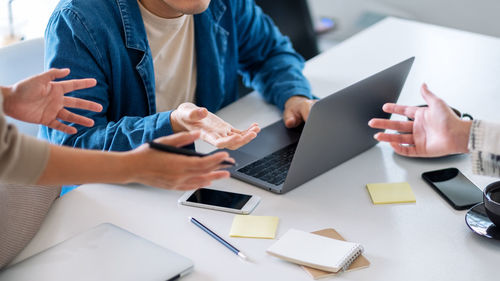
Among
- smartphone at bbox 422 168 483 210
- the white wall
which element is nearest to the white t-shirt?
smartphone at bbox 422 168 483 210

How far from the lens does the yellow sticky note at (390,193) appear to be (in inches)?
45.4

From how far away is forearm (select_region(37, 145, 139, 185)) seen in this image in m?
0.79

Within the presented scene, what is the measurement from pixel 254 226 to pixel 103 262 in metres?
0.29

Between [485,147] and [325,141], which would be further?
[325,141]

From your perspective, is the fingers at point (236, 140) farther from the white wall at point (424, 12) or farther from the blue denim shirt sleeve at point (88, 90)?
the white wall at point (424, 12)

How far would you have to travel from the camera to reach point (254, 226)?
108cm

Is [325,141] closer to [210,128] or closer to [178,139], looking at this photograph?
[210,128]

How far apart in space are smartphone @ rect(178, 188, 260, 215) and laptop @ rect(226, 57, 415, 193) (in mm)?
62

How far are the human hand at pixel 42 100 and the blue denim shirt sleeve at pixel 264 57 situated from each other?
0.66 metres

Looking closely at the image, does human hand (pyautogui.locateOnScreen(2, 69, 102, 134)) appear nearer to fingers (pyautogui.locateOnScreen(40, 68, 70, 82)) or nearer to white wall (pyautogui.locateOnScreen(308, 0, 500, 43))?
fingers (pyautogui.locateOnScreen(40, 68, 70, 82))

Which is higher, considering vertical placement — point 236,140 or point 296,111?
point 236,140

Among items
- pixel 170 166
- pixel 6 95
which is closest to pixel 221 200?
pixel 170 166

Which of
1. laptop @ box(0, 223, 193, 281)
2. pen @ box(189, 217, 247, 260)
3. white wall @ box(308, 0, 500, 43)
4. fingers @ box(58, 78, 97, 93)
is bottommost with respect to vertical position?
white wall @ box(308, 0, 500, 43)

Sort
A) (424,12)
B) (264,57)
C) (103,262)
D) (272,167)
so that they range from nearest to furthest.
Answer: (103,262) → (272,167) → (264,57) → (424,12)
